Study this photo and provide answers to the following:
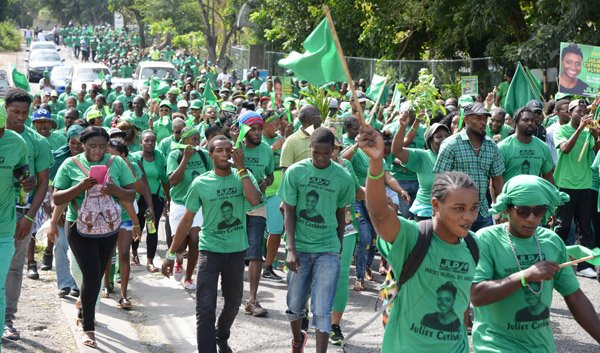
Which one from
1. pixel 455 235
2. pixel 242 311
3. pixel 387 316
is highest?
pixel 455 235

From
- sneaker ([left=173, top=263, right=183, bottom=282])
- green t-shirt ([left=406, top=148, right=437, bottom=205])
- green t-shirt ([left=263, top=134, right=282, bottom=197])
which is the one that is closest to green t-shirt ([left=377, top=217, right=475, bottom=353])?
green t-shirt ([left=406, top=148, right=437, bottom=205])

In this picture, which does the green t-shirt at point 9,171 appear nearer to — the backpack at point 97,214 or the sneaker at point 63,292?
the backpack at point 97,214

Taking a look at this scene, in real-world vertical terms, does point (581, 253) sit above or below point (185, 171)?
above

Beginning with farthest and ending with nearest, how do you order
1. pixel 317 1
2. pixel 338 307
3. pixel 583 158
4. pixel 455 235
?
1. pixel 317 1
2. pixel 583 158
3. pixel 338 307
4. pixel 455 235

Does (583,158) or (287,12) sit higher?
(287,12)

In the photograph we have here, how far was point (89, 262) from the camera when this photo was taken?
26.2 ft

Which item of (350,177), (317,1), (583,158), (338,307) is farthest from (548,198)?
(317,1)

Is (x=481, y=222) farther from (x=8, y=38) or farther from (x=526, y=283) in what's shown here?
(x=8, y=38)

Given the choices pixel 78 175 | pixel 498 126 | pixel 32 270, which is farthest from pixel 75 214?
pixel 498 126

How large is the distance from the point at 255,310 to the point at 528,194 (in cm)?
500

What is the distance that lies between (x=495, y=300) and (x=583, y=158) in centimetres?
712

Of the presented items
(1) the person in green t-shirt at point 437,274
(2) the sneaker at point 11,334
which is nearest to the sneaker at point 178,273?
(2) the sneaker at point 11,334

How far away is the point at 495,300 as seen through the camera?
4785 millimetres

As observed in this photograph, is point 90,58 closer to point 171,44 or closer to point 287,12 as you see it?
point 171,44
